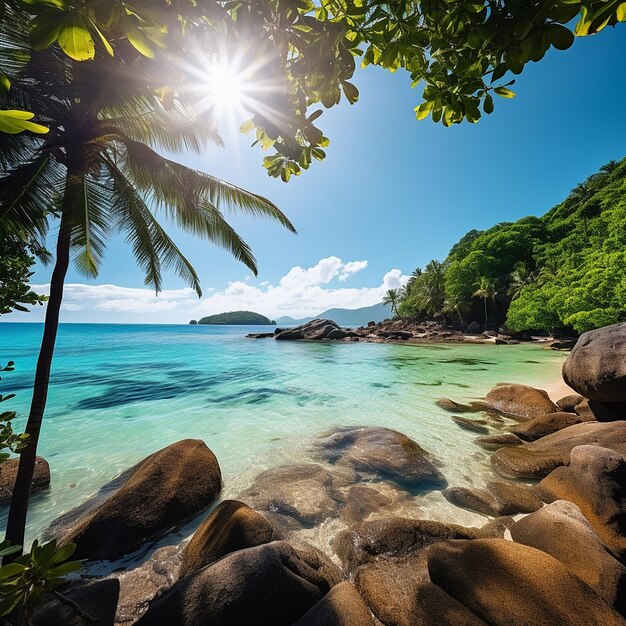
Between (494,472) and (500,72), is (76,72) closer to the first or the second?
(500,72)

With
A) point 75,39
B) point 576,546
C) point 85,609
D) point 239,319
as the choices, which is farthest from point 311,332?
point 239,319

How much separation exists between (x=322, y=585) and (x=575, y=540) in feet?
7.53

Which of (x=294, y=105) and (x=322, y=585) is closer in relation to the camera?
(x=294, y=105)

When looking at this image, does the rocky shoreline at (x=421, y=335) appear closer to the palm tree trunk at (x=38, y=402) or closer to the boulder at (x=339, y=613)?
the boulder at (x=339, y=613)

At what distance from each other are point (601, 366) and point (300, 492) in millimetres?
6676

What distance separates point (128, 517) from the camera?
346cm

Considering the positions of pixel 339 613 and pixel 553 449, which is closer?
pixel 339 613

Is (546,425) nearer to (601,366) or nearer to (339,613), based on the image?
(601,366)

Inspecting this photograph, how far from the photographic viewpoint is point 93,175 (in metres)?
4.43

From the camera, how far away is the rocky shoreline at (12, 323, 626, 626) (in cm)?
207

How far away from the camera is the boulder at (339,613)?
6.32 ft

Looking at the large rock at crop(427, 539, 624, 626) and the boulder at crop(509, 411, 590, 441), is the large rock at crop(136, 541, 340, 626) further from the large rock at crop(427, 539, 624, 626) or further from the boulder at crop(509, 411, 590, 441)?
the boulder at crop(509, 411, 590, 441)

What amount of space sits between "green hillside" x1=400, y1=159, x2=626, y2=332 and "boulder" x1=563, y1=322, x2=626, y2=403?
36.8 feet

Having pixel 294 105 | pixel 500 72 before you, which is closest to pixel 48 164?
pixel 294 105
